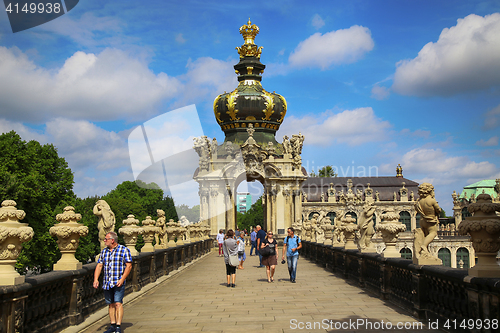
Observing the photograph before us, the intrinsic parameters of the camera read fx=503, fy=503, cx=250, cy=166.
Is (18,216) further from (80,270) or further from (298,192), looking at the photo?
(298,192)

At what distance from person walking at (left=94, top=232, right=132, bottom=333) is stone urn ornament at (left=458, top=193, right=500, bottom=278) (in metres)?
5.23

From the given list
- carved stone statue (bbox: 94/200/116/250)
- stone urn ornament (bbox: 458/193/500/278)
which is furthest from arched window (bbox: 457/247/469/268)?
stone urn ornament (bbox: 458/193/500/278)

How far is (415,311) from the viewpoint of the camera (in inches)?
379

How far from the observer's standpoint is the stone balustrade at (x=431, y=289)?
22.8ft

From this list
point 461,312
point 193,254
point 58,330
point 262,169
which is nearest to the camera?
point 461,312

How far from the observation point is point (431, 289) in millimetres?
9148

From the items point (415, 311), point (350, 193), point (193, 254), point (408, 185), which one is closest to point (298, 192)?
point (193, 254)

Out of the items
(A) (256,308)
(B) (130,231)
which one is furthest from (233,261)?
(A) (256,308)

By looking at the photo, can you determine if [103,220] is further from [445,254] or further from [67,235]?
[445,254]

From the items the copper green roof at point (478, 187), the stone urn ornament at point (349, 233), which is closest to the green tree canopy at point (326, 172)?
the copper green roof at point (478, 187)

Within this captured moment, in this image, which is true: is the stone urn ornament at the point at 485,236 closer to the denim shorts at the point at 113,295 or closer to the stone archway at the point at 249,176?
the denim shorts at the point at 113,295

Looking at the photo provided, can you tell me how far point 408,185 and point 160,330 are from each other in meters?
79.3

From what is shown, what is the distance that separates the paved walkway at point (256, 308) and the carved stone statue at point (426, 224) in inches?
47.3

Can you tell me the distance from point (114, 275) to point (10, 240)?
70.0 inches
